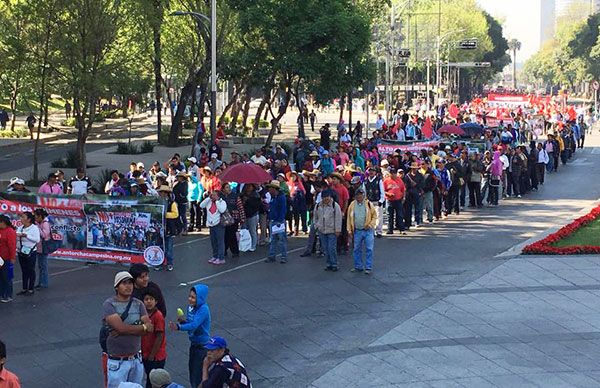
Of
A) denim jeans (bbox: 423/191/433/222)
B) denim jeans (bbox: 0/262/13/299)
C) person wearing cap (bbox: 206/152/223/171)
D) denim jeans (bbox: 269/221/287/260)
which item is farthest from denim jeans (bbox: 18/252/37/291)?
denim jeans (bbox: 423/191/433/222)

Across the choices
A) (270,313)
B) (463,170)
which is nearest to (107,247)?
(270,313)

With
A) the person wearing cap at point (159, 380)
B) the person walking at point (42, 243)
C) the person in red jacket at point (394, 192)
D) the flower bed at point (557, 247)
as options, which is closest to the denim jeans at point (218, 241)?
the person walking at point (42, 243)

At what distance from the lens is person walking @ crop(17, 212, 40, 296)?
16000 millimetres

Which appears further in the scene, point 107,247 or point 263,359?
point 107,247

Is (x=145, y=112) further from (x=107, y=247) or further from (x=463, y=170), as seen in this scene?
(x=107, y=247)

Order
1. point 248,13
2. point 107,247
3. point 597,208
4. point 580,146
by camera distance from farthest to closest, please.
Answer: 1. point 580,146
2. point 248,13
3. point 597,208
4. point 107,247

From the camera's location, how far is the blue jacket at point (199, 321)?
1044 centimetres

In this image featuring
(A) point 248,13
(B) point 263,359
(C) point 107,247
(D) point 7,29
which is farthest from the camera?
(A) point 248,13

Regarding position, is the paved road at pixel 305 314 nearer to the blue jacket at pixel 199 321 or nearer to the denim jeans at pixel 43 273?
the denim jeans at pixel 43 273

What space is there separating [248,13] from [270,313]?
23.0m

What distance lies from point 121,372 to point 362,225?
27.3ft

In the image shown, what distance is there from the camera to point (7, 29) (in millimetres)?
30453


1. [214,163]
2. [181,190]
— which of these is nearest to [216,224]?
[181,190]

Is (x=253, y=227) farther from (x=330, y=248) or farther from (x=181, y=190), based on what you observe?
(x=330, y=248)
